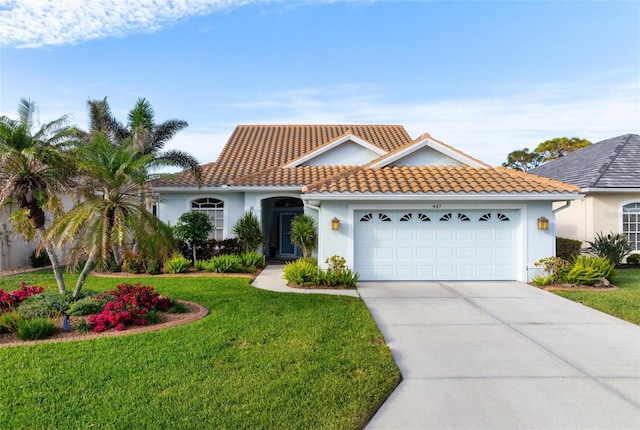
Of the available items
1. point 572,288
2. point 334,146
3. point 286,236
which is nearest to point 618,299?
point 572,288

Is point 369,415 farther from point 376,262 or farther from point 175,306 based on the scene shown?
point 376,262

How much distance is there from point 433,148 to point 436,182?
7.98 ft

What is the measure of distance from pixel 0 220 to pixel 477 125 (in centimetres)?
2232

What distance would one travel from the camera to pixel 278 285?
1138 centimetres

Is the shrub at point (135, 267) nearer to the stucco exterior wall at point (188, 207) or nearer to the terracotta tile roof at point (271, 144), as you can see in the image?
the stucco exterior wall at point (188, 207)

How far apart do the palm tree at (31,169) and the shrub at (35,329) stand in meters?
1.87

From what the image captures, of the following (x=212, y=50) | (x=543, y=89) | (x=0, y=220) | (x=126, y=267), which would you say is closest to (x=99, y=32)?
(x=212, y=50)

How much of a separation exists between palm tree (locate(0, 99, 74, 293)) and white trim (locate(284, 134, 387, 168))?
10128mm

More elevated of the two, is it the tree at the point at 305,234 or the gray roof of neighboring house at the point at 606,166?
the gray roof of neighboring house at the point at 606,166

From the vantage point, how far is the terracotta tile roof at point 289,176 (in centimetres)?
1564

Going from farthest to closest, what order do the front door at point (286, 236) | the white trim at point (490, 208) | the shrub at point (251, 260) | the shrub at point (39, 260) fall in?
the front door at point (286, 236) < the shrub at point (39, 260) < the shrub at point (251, 260) < the white trim at point (490, 208)

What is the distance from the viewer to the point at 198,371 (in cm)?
504

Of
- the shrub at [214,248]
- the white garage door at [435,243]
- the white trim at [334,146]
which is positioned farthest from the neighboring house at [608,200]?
the shrub at [214,248]

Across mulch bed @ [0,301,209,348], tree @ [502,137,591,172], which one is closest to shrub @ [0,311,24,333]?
mulch bed @ [0,301,209,348]
